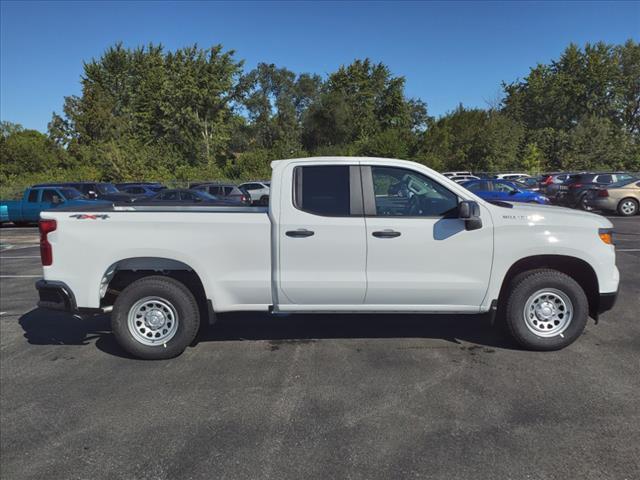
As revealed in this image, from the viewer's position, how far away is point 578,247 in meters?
4.48

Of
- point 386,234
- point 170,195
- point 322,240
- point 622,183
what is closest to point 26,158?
point 170,195

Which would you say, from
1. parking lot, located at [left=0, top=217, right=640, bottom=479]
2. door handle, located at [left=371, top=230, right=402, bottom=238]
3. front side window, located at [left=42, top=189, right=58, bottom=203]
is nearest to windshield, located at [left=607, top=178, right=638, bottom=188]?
parking lot, located at [left=0, top=217, right=640, bottom=479]

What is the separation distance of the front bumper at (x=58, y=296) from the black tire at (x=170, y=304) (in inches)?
15.1

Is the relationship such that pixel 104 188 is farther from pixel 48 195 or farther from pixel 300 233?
pixel 300 233

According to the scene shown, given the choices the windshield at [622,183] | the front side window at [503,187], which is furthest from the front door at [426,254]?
the windshield at [622,183]

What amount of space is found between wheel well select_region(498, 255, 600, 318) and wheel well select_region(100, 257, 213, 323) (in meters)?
2.96

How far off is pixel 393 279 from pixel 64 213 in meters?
3.17

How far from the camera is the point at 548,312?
4621 mm

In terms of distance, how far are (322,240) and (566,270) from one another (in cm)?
251

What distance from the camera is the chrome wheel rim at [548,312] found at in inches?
180

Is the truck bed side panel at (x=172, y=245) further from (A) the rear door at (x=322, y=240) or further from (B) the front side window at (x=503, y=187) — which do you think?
(B) the front side window at (x=503, y=187)

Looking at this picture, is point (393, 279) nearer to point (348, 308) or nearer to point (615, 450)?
point (348, 308)

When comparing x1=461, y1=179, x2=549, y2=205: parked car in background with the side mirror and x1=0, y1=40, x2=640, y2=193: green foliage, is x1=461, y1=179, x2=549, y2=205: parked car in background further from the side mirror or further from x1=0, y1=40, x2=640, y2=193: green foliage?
x1=0, y1=40, x2=640, y2=193: green foliage

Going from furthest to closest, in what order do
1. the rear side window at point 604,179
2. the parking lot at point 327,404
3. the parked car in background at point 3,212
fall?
the rear side window at point 604,179 < the parked car in background at point 3,212 < the parking lot at point 327,404
